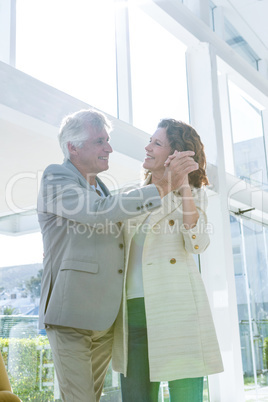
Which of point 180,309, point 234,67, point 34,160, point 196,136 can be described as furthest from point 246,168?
point 180,309

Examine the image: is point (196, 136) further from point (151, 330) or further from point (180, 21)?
point (180, 21)

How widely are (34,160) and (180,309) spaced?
2.50 m

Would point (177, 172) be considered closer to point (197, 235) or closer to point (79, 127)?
point (197, 235)

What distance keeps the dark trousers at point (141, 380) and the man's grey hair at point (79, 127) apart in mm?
647

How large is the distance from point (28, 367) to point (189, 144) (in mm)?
2333

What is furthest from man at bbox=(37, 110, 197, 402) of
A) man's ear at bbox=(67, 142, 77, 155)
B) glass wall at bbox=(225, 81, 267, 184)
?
glass wall at bbox=(225, 81, 267, 184)

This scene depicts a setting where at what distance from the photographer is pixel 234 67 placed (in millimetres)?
5363

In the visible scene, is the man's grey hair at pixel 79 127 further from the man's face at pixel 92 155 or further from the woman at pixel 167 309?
the woman at pixel 167 309

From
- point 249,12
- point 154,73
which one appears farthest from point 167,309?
point 249,12

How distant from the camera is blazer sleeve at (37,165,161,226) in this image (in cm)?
161

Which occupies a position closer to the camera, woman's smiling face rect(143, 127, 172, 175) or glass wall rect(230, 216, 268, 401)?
woman's smiling face rect(143, 127, 172, 175)

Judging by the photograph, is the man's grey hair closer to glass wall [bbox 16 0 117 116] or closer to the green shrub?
glass wall [bbox 16 0 117 116]

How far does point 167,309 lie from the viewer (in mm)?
1659

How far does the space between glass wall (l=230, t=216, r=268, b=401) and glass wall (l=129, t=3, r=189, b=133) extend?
1881 mm
